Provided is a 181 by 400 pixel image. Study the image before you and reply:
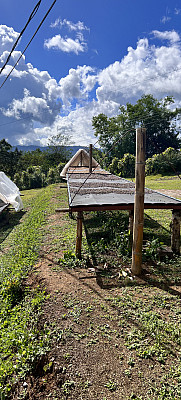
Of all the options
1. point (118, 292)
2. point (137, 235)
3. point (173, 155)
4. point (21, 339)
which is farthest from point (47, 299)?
point (173, 155)

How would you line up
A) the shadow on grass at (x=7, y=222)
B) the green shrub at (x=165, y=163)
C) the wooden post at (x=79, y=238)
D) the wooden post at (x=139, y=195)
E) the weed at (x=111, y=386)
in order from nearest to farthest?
the weed at (x=111, y=386), the wooden post at (x=139, y=195), the wooden post at (x=79, y=238), the shadow on grass at (x=7, y=222), the green shrub at (x=165, y=163)

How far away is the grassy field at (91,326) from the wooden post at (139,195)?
334 millimetres

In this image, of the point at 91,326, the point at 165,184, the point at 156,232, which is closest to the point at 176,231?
the point at 156,232

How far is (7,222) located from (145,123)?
3558cm

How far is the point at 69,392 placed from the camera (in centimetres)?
215

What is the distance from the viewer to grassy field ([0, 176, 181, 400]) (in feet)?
7.36

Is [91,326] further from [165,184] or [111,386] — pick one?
[165,184]

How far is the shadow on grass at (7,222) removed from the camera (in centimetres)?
877

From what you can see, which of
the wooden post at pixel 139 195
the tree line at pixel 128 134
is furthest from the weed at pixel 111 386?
the tree line at pixel 128 134

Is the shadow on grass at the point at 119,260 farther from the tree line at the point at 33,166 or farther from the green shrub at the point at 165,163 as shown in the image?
the tree line at the point at 33,166

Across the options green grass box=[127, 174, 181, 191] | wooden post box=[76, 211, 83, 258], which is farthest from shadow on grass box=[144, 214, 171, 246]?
green grass box=[127, 174, 181, 191]

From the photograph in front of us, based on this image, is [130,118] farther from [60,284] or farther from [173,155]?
[60,284]

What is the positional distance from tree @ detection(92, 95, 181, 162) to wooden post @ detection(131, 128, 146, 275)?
113 ft

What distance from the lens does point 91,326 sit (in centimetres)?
298
